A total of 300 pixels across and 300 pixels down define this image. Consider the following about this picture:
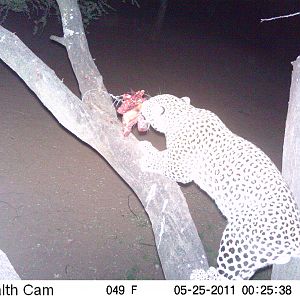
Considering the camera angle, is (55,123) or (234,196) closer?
(234,196)

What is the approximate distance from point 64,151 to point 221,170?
4851 millimetres

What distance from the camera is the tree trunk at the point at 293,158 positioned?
349 centimetres

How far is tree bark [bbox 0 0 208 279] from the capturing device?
356 centimetres

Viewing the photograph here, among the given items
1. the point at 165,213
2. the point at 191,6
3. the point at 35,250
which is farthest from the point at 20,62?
the point at 191,6

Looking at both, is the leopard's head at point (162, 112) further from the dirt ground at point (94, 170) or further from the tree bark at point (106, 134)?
the dirt ground at point (94, 170)

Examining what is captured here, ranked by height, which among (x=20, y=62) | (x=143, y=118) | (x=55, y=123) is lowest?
(x=143, y=118)

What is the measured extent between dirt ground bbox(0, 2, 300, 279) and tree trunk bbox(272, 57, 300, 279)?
2718 millimetres

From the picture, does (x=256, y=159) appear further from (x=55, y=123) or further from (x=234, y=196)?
(x=55, y=123)

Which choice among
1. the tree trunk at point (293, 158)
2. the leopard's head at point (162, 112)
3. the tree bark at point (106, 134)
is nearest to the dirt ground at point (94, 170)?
the tree bark at point (106, 134)

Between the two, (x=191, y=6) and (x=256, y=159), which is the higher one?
(x=191, y=6)

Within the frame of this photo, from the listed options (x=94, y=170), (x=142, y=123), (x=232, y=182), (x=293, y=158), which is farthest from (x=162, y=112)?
(x=94, y=170)

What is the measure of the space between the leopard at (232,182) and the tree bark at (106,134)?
0.37 feet

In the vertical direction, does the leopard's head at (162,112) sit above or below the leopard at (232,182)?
above

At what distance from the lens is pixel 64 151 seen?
317 inches
